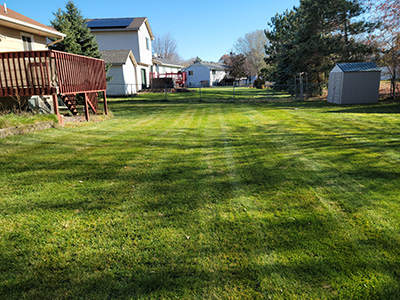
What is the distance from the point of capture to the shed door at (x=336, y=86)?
15.7 m

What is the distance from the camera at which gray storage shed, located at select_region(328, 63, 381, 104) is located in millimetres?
15328

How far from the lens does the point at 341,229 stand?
2855 mm

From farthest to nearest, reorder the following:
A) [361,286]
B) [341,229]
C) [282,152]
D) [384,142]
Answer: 1. [384,142]
2. [282,152]
3. [341,229]
4. [361,286]

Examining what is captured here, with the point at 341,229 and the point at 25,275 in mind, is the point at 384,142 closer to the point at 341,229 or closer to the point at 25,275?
the point at 341,229

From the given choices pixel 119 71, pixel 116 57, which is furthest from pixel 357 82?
pixel 116 57

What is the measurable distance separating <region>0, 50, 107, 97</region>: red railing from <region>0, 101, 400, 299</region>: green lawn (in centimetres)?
334

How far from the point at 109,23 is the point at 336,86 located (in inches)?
965

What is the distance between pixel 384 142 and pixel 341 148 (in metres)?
1.36

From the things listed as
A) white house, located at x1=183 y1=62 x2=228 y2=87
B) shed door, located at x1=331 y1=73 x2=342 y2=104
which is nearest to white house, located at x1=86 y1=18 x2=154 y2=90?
shed door, located at x1=331 y1=73 x2=342 y2=104

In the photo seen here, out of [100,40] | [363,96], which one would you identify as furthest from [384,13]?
[100,40]

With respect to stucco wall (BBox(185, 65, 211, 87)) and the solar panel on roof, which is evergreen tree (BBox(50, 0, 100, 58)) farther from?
stucco wall (BBox(185, 65, 211, 87))

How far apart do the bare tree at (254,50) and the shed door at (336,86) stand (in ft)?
141

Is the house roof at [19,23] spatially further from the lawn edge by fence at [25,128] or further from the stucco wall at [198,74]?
the stucco wall at [198,74]

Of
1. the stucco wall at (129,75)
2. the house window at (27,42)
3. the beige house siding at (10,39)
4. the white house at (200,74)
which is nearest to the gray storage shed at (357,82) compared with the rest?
the house window at (27,42)
